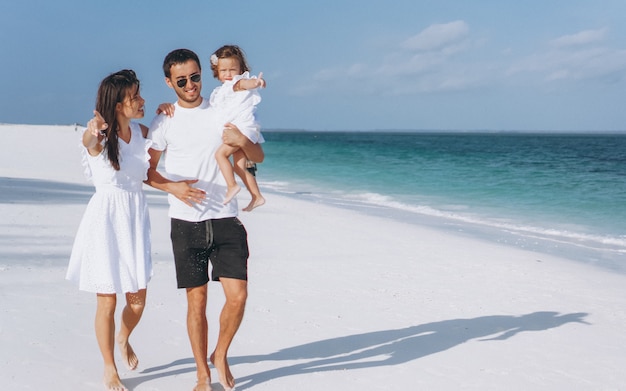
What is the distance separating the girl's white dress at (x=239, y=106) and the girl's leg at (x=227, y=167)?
14 cm

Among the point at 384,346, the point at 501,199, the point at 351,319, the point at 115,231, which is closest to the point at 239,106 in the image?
the point at 115,231

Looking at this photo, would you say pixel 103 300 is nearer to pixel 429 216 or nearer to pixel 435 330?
pixel 435 330

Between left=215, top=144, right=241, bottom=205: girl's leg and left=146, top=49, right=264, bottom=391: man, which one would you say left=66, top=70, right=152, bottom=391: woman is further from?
left=215, top=144, right=241, bottom=205: girl's leg

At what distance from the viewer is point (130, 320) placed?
164 inches

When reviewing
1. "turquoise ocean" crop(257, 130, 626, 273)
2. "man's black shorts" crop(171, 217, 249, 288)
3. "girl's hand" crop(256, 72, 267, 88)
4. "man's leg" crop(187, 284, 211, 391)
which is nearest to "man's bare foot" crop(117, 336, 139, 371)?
"man's leg" crop(187, 284, 211, 391)

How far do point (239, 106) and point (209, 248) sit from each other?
81 cm

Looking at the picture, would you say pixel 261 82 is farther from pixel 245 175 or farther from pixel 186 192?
pixel 186 192

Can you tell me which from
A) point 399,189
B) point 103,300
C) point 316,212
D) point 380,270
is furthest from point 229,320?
point 399,189

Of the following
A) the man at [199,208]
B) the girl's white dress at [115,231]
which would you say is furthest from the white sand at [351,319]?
the girl's white dress at [115,231]

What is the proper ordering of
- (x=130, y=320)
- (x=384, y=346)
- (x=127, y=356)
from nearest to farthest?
(x=130, y=320) → (x=127, y=356) → (x=384, y=346)

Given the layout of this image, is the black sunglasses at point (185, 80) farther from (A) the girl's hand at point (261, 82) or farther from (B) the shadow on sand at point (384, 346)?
(B) the shadow on sand at point (384, 346)

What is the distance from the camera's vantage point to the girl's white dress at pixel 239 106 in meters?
4.02

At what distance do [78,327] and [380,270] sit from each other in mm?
3712

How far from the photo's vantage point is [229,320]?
400 centimetres
